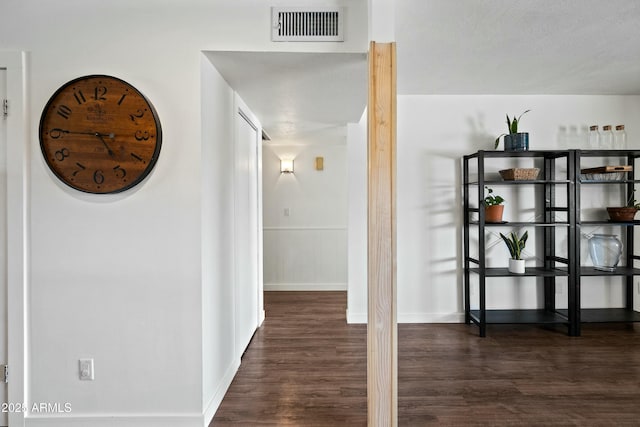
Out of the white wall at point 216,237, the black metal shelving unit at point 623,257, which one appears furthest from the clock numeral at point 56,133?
the black metal shelving unit at point 623,257

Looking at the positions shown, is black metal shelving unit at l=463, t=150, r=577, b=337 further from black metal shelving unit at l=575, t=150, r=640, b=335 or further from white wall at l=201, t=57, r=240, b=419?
white wall at l=201, t=57, r=240, b=419

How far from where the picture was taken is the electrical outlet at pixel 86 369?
1.96m

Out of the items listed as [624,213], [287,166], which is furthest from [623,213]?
[287,166]

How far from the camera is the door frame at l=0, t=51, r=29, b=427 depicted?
6.33 feet

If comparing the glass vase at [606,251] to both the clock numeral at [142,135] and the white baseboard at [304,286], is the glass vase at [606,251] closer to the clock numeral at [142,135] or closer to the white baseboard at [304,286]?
the white baseboard at [304,286]

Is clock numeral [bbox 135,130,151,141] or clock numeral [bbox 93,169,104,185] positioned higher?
clock numeral [bbox 135,130,151,141]

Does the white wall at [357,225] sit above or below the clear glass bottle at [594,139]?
below

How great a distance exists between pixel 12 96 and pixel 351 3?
1889mm

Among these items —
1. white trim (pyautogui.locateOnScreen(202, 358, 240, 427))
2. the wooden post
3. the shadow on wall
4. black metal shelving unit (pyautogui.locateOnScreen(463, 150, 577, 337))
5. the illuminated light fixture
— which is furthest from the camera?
the illuminated light fixture

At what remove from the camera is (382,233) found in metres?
1.69

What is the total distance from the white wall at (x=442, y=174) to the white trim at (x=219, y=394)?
1.80 metres

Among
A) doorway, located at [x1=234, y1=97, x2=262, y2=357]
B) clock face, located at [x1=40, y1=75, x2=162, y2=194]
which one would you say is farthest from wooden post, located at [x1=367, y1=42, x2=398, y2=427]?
doorway, located at [x1=234, y1=97, x2=262, y2=357]

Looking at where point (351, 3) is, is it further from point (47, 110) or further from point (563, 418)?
point (563, 418)

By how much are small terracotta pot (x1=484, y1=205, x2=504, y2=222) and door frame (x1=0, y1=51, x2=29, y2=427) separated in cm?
347
